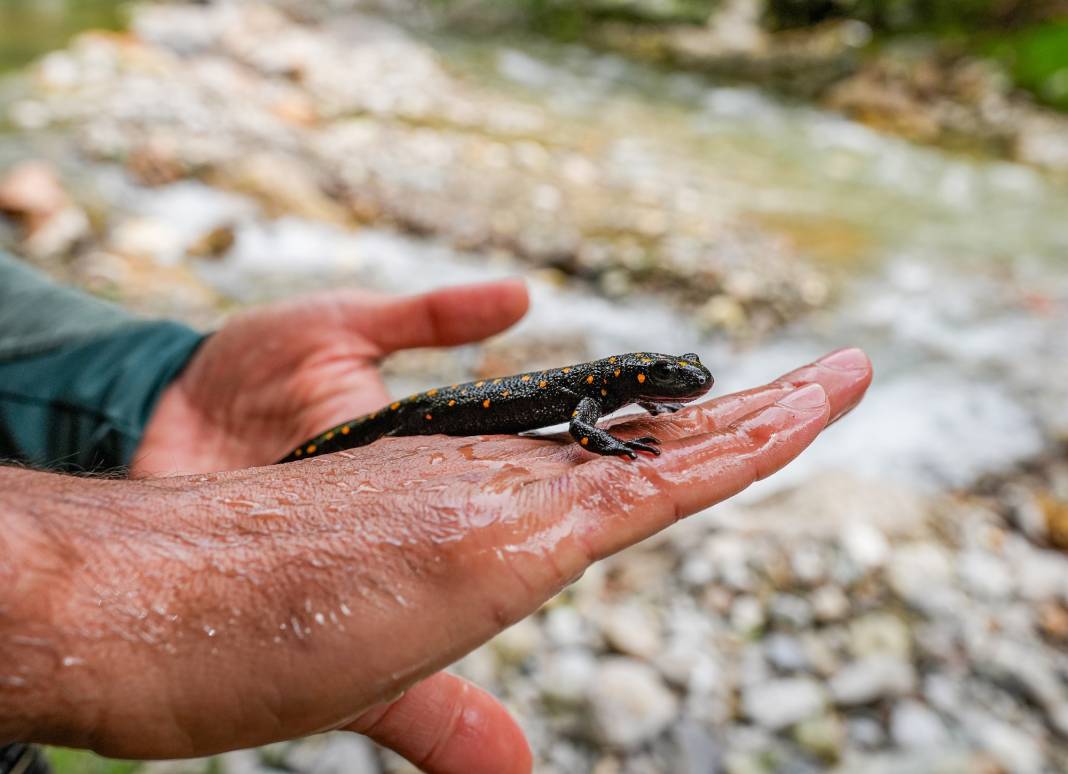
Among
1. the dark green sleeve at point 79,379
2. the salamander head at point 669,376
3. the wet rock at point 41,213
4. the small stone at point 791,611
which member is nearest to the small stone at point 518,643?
the small stone at point 791,611

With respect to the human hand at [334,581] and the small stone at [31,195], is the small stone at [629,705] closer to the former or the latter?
the human hand at [334,581]

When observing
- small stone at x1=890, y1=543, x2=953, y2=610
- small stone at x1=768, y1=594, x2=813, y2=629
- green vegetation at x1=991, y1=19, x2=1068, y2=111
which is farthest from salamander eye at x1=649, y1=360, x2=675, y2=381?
green vegetation at x1=991, y1=19, x2=1068, y2=111

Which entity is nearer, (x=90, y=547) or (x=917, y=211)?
(x=90, y=547)

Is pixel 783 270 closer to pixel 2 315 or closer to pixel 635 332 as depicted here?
pixel 635 332

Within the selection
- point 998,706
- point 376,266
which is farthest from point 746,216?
point 998,706

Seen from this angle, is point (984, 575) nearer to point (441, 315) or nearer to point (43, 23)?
point (441, 315)
